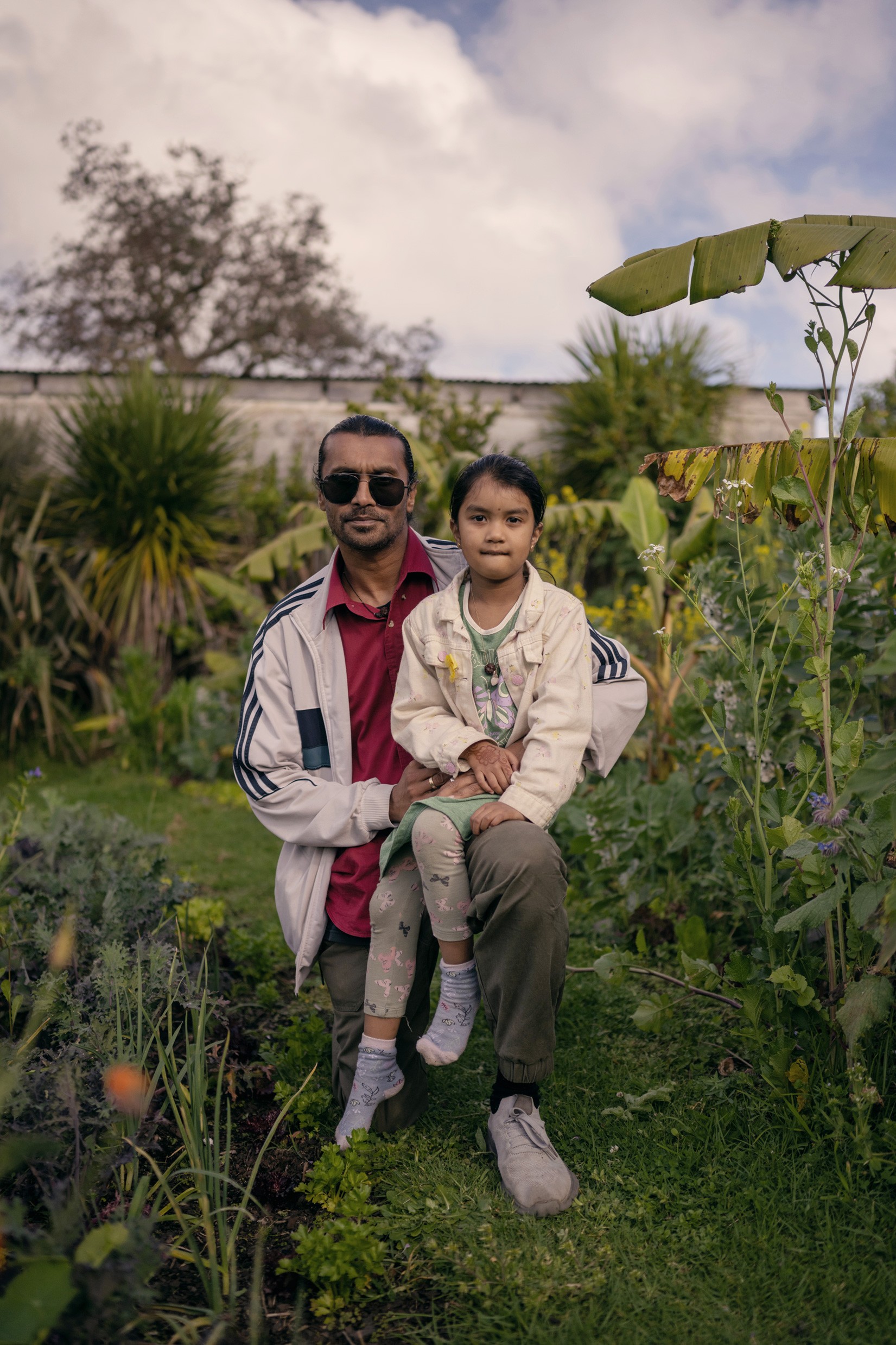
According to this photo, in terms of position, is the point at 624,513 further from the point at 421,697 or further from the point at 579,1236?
the point at 579,1236

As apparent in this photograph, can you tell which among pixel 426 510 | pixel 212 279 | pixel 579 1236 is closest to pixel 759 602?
pixel 579 1236

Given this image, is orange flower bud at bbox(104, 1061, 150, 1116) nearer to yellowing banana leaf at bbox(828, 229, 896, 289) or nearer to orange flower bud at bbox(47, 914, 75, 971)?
orange flower bud at bbox(47, 914, 75, 971)

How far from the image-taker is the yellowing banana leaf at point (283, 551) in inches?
304

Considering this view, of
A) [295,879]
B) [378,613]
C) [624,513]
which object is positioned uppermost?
[624,513]

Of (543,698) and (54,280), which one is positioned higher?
(54,280)

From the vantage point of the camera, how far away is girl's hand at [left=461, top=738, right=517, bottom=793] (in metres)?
2.58

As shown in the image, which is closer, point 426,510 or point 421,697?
point 421,697

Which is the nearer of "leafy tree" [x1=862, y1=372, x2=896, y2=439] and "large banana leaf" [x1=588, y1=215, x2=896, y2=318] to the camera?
"large banana leaf" [x1=588, y1=215, x2=896, y2=318]

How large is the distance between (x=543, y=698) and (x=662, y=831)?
1719 mm

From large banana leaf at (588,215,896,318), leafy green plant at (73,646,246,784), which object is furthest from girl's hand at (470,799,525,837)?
leafy green plant at (73,646,246,784)

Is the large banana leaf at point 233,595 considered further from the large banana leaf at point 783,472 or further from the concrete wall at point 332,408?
the large banana leaf at point 783,472

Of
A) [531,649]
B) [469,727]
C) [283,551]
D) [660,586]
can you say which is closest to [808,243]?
[531,649]

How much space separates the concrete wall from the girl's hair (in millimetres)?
8560

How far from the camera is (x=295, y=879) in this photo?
2873 mm
